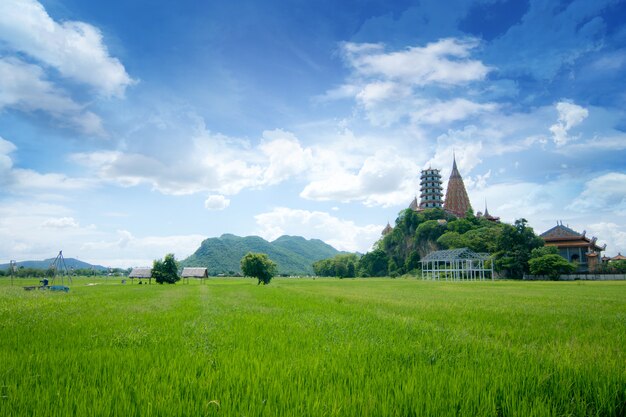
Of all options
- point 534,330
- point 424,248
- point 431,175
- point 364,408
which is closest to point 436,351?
point 364,408

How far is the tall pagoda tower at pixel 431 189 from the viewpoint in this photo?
481ft

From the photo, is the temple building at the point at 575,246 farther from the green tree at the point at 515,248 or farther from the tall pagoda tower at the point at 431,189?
the tall pagoda tower at the point at 431,189

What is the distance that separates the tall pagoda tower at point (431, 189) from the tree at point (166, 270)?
10925cm

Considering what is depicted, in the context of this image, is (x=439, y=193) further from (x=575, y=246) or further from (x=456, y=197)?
(x=575, y=246)

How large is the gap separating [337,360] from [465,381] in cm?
173

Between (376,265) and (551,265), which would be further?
(376,265)

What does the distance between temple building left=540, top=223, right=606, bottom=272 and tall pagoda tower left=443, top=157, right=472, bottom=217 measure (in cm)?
4382

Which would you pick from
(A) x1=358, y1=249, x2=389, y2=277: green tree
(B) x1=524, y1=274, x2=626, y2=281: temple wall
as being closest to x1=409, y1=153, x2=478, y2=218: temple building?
(A) x1=358, y1=249, x2=389, y2=277: green tree

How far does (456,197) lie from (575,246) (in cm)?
5563

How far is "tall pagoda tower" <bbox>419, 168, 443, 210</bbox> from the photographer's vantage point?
481 ft

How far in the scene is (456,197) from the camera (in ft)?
478

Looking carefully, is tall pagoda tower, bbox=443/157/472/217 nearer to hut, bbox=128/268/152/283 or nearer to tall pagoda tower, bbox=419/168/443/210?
tall pagoda tower, bbox=419/168/443/210

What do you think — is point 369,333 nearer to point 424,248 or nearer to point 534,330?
point 534,330

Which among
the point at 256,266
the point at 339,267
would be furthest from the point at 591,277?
the point at 339,267
